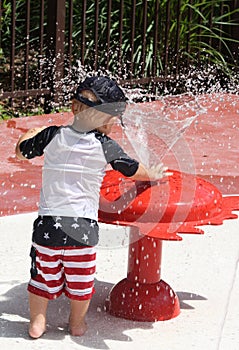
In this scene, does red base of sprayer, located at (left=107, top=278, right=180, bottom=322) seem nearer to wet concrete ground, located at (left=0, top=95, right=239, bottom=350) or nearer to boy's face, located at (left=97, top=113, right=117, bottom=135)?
wet concrete ground, located at (left=0, top=95, right=239, bottom=350)

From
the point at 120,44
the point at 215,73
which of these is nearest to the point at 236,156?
the point at 120,44

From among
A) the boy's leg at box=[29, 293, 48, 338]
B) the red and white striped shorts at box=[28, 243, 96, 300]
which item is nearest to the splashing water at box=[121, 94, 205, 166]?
the red and white striped shorts at box=[28, 243, 96, 300]

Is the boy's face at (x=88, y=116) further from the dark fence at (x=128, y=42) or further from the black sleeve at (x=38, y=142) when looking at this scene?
the dark fence at (x=128, y=42)

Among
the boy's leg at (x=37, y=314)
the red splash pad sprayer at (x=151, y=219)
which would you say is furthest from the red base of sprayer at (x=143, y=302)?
the boy's leg at (x=37, y=314)

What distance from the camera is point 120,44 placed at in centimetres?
912

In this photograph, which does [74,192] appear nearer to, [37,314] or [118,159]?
[118,159]

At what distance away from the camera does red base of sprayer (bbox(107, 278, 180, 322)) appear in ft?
14.6

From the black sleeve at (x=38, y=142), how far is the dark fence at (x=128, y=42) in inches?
178

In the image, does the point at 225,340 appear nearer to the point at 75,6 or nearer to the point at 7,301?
the point at 7,301

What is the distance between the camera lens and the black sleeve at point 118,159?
4.07 meters

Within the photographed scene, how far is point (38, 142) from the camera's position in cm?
414

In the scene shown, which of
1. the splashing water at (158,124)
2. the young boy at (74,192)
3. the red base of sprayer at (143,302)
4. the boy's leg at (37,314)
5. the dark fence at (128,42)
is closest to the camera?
the young boy at (74,192)

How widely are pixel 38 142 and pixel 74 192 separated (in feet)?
0.88

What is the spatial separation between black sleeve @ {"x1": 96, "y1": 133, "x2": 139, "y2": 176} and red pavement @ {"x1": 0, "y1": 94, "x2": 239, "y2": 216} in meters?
2.02
